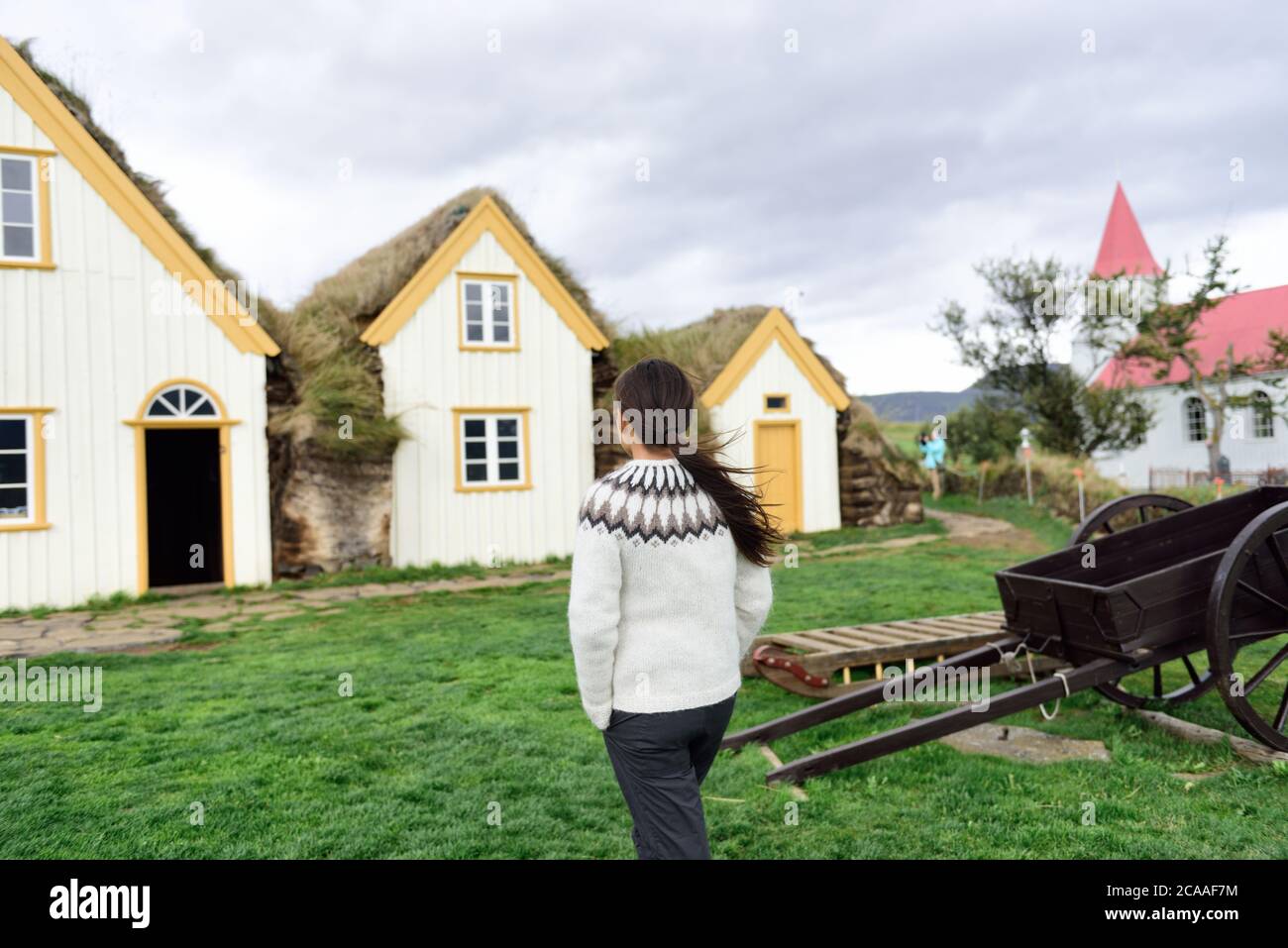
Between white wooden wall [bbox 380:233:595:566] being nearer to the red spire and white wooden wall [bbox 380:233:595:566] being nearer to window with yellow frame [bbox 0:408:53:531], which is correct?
window with yellow frame [bbox 0:408:53:531]

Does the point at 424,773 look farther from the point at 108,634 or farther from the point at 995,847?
the point at 108,634

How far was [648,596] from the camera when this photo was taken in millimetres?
2912

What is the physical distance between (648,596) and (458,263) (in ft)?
48.0

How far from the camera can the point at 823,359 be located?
2053 cm

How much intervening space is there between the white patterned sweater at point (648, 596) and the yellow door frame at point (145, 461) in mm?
12409

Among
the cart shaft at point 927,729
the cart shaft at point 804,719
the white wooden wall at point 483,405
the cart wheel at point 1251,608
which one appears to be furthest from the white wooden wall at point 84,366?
the cart wheel at point 1251,608

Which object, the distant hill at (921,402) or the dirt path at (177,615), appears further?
the distant hill at (921,402)

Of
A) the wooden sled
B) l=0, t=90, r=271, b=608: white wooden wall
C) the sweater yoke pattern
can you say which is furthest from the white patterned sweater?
l=0, t=90, r=271, b=608: white wooden wall

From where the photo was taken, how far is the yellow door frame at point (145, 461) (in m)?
13.2

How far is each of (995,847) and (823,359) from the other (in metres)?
17.2

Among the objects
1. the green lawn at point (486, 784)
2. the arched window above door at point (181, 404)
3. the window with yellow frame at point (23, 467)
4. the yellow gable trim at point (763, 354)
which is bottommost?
the green lawn at point (486, 784)

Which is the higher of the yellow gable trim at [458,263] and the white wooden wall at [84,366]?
the yellow gable trim at [458,263]

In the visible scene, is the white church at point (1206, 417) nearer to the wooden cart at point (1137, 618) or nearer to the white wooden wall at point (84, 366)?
the wooden cart at point (1137, 618)

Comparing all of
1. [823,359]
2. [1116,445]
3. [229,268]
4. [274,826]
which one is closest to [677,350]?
[823,359]
